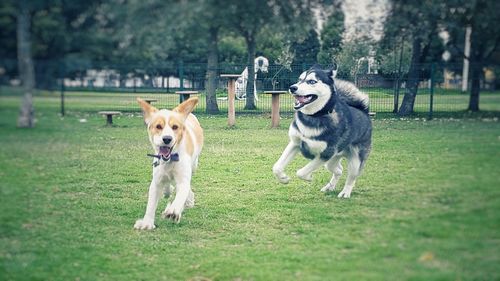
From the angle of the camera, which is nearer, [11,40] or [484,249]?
[484,249]

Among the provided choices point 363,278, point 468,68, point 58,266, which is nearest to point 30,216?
point 58,266

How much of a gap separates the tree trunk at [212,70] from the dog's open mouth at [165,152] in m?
0.62

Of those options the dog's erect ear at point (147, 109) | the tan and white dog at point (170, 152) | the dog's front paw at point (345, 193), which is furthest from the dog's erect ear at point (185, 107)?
the dog's front paw at point (345, 193)

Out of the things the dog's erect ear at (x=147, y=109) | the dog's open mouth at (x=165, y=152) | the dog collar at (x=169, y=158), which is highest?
the dog's erect ear at (x=147, y=109)

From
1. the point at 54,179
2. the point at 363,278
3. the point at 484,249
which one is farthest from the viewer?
the point at 54,179

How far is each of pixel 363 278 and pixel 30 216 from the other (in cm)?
190

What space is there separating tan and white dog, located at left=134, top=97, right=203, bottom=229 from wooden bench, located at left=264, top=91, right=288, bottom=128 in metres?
0.66

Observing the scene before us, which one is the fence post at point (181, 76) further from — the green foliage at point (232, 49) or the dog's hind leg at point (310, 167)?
the dog's hind leg at point (310, 167)

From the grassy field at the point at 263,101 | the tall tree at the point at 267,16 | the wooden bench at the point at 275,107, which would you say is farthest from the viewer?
the wooden bench at the point at 275,107

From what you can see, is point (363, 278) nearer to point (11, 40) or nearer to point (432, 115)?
point (432, 115)

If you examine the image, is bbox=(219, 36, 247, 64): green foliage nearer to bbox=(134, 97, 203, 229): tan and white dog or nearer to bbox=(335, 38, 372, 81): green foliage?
bbox=(134, 97, 203, 229): tan and white dog

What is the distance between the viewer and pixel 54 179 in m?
3.81

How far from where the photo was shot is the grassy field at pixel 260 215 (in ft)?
6.64

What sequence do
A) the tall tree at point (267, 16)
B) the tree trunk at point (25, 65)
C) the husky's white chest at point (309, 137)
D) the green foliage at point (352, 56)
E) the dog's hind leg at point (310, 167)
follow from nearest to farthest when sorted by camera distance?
the tall tree at point (267, 16)
the tree trunk at point (25, 65)
the green foliage at point (352, 56)
the husky's white chest at point (309, 137)
the dog's hind leg at point (310, 167)
